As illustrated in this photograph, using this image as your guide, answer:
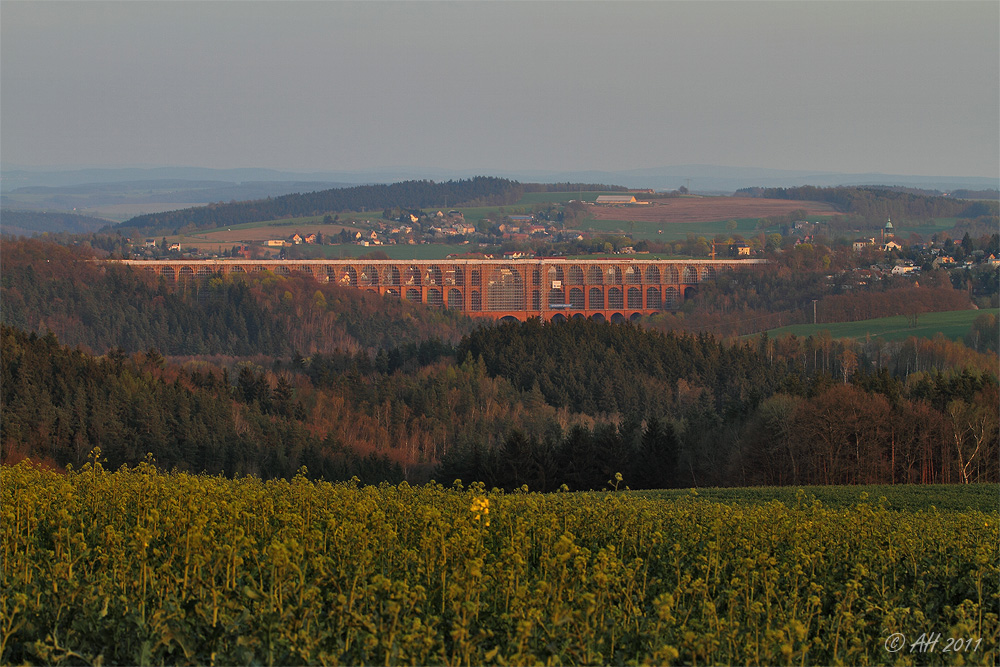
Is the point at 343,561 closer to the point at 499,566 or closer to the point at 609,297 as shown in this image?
the point at 499,566

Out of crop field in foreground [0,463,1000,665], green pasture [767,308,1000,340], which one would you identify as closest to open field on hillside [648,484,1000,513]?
crop field in foreground [0,463,1000,665]

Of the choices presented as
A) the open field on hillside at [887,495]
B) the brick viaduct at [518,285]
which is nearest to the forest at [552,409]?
the open field on hillside at [887,495]

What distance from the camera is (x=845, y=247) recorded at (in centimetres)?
19412

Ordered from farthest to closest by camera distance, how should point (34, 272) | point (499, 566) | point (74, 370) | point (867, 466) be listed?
point (34, 272), point (74, 370), point (867, 466), point (499, 566)

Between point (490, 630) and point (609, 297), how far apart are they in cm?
18985

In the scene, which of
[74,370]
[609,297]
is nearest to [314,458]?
[74,370]

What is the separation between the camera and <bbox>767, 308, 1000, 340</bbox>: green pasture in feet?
325

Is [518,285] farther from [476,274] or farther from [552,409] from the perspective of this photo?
[552,409]

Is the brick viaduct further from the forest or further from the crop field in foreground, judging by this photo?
the crop field in foreground

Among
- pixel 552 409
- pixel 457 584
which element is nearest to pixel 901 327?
pixel 552 409

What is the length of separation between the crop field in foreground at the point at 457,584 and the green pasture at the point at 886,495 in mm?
10192

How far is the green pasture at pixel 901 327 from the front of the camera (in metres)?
99.1

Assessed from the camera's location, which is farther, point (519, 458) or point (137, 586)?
point (519, 458)

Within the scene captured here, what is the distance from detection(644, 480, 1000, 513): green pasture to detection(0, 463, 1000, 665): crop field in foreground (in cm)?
1019
